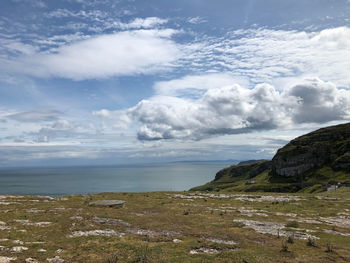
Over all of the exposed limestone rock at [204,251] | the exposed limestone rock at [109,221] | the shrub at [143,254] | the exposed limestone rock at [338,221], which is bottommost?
the exposed limestone rock at [338,221]

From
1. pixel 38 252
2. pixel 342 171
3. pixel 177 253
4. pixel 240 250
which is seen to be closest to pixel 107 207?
pixel 38 252

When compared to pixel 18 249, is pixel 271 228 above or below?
below

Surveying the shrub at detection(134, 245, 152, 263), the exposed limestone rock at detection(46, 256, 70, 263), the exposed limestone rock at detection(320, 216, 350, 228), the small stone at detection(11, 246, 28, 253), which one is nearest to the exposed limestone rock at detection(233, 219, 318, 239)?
the exposed limestone rock at detection(320, 216, 350, 228)

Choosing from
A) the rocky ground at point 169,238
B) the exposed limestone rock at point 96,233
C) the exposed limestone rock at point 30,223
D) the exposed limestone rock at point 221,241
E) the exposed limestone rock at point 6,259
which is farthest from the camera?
the exposed limestone rock at point 30,223

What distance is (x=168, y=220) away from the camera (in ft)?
110

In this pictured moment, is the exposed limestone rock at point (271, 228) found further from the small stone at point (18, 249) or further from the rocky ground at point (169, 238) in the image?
the small stone at point (18, 249)

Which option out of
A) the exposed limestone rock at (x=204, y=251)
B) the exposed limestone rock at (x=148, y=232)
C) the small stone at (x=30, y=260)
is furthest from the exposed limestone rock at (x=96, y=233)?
the exposed limestone rock at (x=204, y=251)

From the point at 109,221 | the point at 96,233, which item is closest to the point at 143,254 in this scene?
the point at 96,233

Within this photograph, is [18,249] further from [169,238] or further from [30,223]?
[169,238]

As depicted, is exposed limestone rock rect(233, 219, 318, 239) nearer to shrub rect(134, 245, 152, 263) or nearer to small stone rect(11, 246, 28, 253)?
shrub rect(134, 245, 152, 263)

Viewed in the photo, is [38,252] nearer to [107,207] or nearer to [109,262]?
[109,262]

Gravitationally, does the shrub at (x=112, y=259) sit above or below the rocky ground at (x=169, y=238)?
above

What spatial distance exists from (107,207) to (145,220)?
13.0 m

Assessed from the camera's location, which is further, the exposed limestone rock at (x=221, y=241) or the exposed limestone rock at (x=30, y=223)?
the exposed limestone rock at (x=30, y=223)
